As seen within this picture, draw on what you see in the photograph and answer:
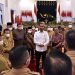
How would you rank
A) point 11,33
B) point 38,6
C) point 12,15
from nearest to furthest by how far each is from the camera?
point 11,33
point 12,15
point 38,6

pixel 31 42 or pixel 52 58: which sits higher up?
pixel 52 58

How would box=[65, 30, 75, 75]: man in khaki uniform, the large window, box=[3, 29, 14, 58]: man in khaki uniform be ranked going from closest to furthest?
box=[65, 30, 75, 75]: man in khaki uniform, box=[3, 29, 14, 58]: man in khaki uniform, the large window

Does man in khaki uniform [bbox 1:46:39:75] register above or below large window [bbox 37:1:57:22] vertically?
above

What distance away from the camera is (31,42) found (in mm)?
10195

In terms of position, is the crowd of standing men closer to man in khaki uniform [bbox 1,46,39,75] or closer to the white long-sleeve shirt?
the white long-sleeve shirt

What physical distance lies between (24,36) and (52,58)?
321 inches

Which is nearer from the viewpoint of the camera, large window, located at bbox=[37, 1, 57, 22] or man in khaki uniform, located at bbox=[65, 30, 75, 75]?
man in khaki uniform, located at bbox=[65, 30, 75, 75]

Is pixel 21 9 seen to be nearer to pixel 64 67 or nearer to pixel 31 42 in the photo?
pixel 31 42

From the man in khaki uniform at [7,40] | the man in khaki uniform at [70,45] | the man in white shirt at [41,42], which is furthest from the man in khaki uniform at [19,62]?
the man in khaki uniform at [7,40]

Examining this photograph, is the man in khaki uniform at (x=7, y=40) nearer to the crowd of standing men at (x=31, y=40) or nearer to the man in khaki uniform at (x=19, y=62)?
the crowd of standing men at (x=31, y=40)

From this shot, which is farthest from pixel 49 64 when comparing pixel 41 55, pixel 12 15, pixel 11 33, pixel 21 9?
pixel 21 9

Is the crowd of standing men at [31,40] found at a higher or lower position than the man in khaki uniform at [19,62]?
lower

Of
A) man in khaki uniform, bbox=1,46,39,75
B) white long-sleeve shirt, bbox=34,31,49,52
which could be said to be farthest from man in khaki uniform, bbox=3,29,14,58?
man in khaki uniform, bbox=1,46,39,75

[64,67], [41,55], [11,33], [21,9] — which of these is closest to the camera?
[64,67]
